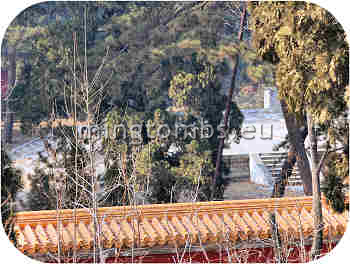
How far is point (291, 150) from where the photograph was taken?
5.48 metres

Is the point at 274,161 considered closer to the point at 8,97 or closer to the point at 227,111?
the point at 227,111

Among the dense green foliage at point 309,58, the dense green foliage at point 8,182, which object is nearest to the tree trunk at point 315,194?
the dense green foliage at point 309,58

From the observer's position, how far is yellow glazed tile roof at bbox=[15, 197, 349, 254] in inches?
184

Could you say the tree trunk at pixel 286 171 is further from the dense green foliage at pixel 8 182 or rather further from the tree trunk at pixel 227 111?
the dense green foliage at pixel 8 182

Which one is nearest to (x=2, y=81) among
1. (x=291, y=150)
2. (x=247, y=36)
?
(x=247, y=36)

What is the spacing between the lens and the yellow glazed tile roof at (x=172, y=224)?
Answer: 468cm

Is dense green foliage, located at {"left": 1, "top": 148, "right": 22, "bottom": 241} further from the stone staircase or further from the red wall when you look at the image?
the stone staircase

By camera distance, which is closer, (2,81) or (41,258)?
(41,258)

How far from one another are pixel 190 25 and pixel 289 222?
1705 mm

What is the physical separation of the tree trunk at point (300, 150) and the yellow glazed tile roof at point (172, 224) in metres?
0.16

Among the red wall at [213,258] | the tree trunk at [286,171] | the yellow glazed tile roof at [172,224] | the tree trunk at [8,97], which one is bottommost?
the red wall at [213,258]

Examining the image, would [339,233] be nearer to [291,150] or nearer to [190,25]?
[291,150]

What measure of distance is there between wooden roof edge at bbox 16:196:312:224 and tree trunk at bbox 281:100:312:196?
0.14 m

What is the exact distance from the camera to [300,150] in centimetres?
549
